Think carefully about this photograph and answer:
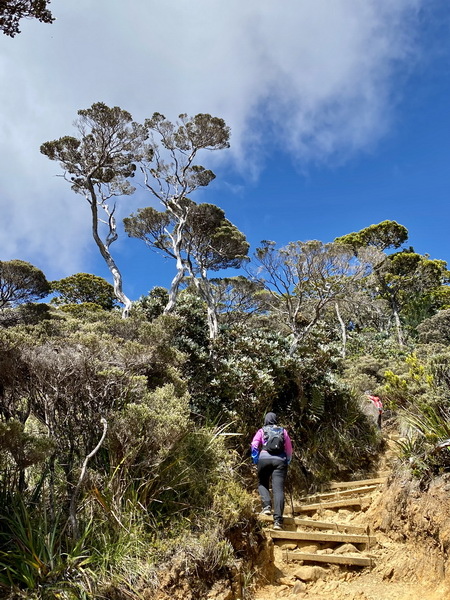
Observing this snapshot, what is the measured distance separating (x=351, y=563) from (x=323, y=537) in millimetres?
456

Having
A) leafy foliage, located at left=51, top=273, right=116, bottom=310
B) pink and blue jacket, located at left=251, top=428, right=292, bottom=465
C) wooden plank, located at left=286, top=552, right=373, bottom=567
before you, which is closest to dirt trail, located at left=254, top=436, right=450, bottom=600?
wooden plank, located at left=286, top=552, right=373, bottom=567

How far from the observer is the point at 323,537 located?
5043 millimetres

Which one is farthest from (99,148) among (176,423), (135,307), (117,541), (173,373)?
(117,541)

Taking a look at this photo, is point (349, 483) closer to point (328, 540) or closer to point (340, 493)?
point (340, 493)

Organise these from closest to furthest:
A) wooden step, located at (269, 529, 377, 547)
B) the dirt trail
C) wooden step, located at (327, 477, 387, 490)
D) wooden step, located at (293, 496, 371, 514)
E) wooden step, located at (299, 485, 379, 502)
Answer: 1. the dirt trail
2. wooden step, located at (269, 529, 377, 547)
3. wooden step, located at (293, 496, 371, 514)
4. wooden step, located at (299, 485, 379, 502)
5. wooden step, located at (327, 477, 387, 490)

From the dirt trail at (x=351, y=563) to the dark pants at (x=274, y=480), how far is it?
0.77 ft

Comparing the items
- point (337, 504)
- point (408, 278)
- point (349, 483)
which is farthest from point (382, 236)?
point (337, 504)

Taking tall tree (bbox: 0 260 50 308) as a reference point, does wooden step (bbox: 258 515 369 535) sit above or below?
below

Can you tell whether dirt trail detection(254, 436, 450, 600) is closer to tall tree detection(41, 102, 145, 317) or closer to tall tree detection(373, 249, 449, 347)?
tall tree detection(41, 102, 145, 317)

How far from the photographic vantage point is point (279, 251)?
12688 mm

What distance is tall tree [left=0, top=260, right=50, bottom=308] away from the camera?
22.6 m

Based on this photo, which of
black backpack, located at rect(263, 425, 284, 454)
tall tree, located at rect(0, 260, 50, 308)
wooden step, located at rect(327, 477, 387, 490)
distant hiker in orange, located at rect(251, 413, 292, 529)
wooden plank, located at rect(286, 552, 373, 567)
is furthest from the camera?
tall tree, located at rect(0, 260, 50, 308)

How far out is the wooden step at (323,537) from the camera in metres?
5.03

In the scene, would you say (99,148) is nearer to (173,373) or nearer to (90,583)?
(173,373)
